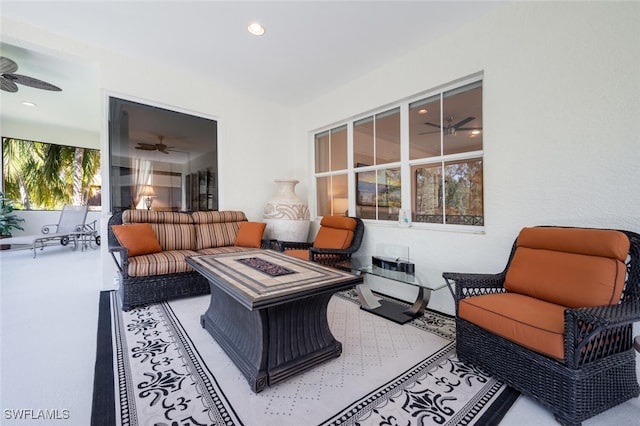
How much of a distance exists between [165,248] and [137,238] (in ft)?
1.32

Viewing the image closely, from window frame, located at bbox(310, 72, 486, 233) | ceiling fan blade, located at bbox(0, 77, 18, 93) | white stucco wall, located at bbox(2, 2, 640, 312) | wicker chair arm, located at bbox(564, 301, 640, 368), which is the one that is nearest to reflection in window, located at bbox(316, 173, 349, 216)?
window frame, located at bbox(310, 72, 486, 233)

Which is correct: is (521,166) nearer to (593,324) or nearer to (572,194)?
(572,194)

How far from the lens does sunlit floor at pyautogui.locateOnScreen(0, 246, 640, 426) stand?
1.41m

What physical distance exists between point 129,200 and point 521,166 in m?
4.48

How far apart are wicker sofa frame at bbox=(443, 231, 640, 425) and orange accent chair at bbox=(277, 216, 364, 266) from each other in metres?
1.76

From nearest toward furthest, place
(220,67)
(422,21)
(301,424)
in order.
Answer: (301,424), (422,21), (220,67)

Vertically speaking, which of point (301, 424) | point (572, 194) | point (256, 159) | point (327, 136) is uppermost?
point (327, 136)

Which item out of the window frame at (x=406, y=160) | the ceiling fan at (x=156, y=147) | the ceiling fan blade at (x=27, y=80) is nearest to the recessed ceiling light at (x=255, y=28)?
the window frame at (x=406, y=160)

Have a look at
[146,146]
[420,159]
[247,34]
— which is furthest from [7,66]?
[420,159]

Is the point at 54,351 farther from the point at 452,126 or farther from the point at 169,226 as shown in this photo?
the point at 452,126

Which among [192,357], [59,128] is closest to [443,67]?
[192,357]

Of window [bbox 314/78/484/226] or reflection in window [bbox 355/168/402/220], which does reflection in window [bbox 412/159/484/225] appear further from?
reflection in window [bbox 355/168/402/220]

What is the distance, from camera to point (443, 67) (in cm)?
282

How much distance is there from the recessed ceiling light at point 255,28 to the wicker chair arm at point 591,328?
3.36 meters
